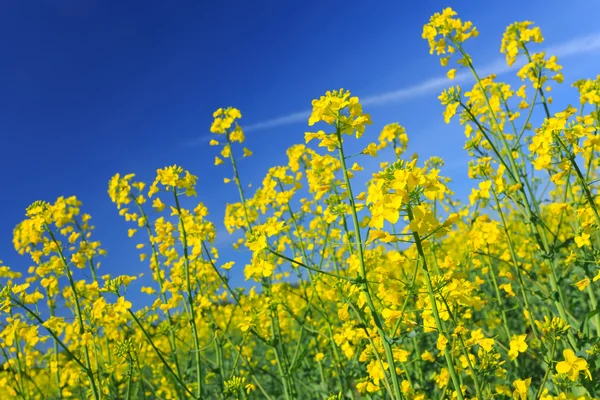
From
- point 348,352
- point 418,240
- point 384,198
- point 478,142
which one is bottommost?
point 348,352

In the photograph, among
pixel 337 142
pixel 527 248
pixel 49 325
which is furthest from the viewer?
pixel 527 248

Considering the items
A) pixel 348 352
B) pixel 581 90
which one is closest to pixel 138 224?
pixel 348 352

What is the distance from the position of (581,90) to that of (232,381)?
433 centimetres

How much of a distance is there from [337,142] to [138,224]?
3.53 meters

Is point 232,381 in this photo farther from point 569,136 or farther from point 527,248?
point 527,248

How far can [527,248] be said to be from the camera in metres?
6.60

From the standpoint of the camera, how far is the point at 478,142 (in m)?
4.45

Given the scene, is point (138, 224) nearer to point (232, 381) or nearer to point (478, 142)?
point (232, 381)

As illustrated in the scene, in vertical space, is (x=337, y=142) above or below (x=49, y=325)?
above

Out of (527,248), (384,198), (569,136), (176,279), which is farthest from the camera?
(527,248)

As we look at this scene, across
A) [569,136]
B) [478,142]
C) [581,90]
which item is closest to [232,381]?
[569,136]

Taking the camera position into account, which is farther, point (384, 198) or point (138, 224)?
point (138, 224)

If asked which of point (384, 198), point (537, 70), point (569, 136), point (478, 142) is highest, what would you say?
point (537, 70)

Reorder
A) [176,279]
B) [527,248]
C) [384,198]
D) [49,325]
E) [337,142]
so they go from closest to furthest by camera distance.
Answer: [384,198], [337,142], [49,325], [176,279], [527,248]
